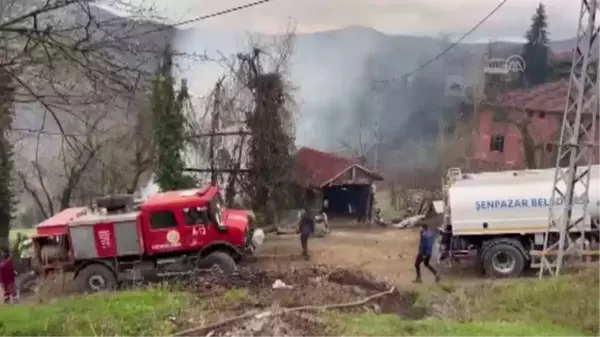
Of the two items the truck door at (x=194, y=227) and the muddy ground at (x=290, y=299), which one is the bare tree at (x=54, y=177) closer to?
the truck door at (x=194, y=227)

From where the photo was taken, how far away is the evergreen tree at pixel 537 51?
54.2 meters

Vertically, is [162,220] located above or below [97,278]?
above

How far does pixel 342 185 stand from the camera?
31.8m

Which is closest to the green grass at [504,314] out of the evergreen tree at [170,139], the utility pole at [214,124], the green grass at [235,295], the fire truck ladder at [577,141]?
the green grass at [235,295]

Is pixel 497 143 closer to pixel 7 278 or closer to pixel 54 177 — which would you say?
pixel 54 177

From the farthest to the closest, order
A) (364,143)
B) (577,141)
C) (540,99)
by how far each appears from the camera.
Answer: (364,143) < (540,99) < (577,141)

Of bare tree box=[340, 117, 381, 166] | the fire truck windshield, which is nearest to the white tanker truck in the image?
the fire truck windshield

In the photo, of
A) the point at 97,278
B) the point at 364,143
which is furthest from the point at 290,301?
the point at 364,143

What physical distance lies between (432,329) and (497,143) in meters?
36.0

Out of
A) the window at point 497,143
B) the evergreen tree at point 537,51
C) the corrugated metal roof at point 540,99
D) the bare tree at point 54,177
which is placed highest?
the evergreen tree at point 537,51

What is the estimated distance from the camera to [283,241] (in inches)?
892

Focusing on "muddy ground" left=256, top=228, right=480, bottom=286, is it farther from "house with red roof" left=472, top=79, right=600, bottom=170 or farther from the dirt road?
"house with red roof" left=472, top=79, right=600, bottom=170

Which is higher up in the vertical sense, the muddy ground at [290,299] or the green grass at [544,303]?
the muddy ground at [290,299]

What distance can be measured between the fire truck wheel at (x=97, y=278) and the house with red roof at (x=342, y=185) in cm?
1485
